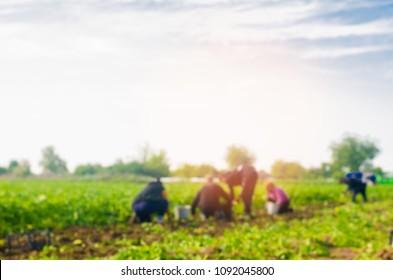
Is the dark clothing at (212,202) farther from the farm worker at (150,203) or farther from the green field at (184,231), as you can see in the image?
the farm worker at (150,203)

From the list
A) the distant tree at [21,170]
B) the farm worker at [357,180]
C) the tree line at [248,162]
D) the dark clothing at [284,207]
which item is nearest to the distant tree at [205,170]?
the tree line at [248,162]

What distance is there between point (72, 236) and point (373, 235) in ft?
16.0

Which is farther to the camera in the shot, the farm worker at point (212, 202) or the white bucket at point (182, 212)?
the white bucket at point (182, 212)

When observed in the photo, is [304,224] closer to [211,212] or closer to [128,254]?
[211,212]

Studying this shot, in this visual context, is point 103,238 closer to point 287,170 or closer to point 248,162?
point 248,162

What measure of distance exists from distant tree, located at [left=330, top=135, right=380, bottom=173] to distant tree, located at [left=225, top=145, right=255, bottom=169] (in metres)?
1.65

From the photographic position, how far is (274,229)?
1192 centimetres

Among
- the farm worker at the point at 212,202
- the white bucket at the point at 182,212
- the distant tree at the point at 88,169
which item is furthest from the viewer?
the distant tree at the point at 88,169

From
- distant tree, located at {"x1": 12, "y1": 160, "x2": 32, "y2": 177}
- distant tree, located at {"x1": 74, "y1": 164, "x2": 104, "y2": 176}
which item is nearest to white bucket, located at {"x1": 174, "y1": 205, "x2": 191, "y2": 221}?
distant tree, located at {"x1": 74, "y1": 164, "x2": 104, "y2": 176}

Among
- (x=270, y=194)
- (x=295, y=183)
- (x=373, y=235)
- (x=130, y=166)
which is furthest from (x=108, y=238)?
(x=295, y=183)

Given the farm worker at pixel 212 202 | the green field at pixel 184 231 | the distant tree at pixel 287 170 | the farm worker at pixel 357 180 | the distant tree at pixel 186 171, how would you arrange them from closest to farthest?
1. the green field at pixel 184 231
2. the farm worker at pixel 212 202
3. the distant tree at pixel 186 171
4. the distant tree at pixel 287 170
5. the farm worker at pixel 357 180

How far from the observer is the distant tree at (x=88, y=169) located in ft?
71.0

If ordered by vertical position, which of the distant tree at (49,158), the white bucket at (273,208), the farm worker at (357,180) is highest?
the distant tree at (49,158)

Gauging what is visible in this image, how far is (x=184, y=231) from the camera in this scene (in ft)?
38.2
